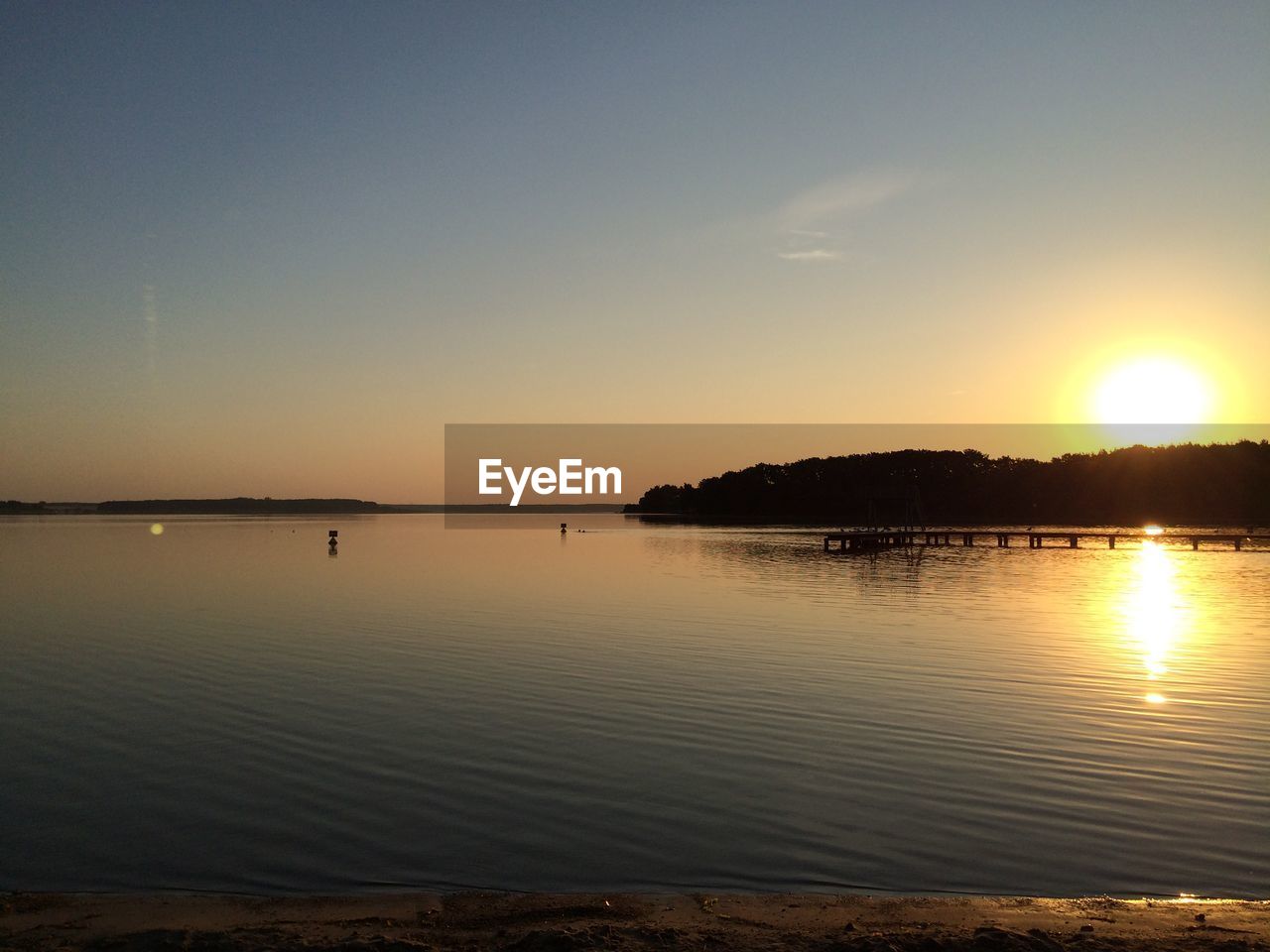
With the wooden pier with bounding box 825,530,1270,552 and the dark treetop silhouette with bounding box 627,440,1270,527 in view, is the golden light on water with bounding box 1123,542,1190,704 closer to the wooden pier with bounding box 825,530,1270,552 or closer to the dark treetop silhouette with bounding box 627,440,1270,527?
the wooden pier with bounding box 825,530,1270,552

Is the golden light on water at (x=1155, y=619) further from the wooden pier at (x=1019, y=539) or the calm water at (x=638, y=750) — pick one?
the wooden pier at (x=1019, y=539)

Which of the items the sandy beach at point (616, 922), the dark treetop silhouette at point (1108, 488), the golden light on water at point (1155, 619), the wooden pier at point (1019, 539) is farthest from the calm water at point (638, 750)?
the dark treetop silhouette at point (1108, 488)

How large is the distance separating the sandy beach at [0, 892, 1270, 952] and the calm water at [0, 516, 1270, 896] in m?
0.51

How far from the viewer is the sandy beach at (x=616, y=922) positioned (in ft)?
21.3

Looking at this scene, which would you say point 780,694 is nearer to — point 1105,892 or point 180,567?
point 1105,892

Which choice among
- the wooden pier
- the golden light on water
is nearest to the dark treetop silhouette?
the wooden pier

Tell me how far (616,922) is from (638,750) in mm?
5725

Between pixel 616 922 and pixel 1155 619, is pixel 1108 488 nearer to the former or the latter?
pixel 1155 619

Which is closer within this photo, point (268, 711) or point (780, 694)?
point (268, 711)

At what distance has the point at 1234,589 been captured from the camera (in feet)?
127

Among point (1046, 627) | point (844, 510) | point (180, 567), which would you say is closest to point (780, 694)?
point (1046, 627)

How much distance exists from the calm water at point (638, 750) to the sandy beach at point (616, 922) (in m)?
0.51

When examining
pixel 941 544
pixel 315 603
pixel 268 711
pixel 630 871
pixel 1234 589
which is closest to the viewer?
pixel 630 871

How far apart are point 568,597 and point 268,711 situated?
20411 millimetres
